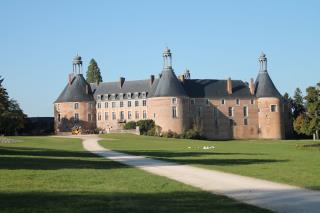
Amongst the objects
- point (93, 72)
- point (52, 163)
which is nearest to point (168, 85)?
point (93, 72)

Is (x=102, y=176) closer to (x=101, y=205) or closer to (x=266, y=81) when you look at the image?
(x=101, y=205)

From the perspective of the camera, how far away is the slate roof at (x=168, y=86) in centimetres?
8194

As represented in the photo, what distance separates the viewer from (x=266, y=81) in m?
90.2

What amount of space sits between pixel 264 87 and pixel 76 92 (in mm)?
29530

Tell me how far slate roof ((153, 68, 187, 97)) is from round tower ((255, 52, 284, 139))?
13533 mm

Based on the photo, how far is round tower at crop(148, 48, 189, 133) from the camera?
81.1 m

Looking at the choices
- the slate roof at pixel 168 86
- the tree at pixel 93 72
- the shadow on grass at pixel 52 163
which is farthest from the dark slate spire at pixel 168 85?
the shadow on grass at pixel 52 163

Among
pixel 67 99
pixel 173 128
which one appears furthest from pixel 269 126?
pixel 67 99

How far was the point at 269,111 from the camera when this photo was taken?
88.3m

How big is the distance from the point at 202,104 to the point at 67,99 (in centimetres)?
2089

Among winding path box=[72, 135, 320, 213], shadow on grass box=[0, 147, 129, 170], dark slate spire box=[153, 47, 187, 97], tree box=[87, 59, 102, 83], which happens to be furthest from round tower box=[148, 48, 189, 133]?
winding path box=[72, 135, 320, 213]

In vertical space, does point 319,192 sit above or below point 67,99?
below

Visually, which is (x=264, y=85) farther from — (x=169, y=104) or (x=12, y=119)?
(x=12, y=119)

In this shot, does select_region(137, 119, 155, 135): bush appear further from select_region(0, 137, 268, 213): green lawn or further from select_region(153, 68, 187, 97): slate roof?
select_region(0, 137, 268, 213): green lawn
